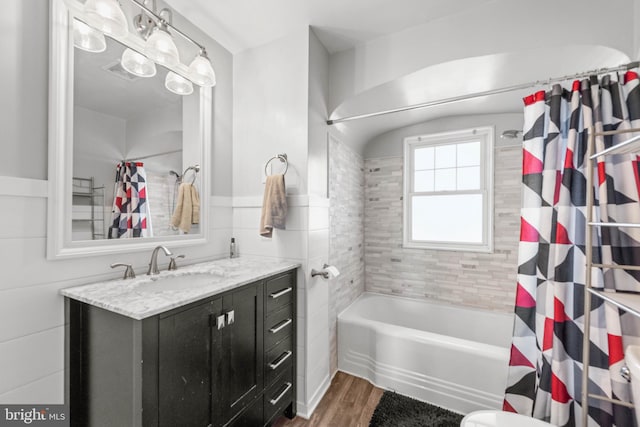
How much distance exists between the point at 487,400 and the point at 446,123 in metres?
2.42

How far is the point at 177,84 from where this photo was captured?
1.65 meters

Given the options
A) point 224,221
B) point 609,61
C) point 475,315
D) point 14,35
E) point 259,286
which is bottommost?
point 475,315

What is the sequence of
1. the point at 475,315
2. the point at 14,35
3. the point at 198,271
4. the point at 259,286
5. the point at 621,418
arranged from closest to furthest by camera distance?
the point at 14,35, the point at 621,418, the point at 259,286, the point at 198,271, the point at 475,315

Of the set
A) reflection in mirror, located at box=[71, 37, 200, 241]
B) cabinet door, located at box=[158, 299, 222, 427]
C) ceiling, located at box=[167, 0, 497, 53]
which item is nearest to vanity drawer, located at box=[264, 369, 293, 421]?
cabinet door, located at box=[158, 299, 222, 427]

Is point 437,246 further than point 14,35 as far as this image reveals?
Yes

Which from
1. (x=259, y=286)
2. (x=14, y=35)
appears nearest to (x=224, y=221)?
(x=259, y=286)

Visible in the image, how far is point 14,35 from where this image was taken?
1.02 metres

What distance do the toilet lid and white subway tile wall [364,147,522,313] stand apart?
1.60 meters

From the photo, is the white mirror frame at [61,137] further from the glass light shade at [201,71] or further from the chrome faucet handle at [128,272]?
the glass light shade at [201,71]

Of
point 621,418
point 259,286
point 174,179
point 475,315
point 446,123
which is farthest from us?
point 446,123

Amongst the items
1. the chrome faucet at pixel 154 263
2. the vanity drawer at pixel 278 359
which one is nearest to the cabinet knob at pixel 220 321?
the vanity drawer at pixel 278 359

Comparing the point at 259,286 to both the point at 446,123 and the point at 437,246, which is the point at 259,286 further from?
the point at 446,123

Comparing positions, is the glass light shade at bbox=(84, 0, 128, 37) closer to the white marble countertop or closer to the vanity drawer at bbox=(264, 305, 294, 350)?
the white marble countertop

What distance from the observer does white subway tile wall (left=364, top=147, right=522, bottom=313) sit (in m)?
2.42
